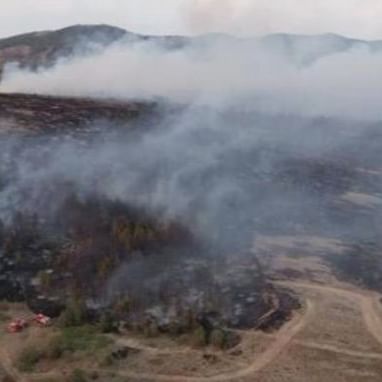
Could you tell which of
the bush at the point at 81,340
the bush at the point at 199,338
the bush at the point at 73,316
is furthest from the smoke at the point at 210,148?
the bush at the point at 81,340

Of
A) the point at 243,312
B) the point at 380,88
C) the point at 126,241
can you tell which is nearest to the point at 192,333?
the point at 243,312

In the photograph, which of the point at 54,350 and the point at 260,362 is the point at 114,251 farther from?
the point at 260,362

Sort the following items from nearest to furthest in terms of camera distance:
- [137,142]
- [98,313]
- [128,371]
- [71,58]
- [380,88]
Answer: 1. [128,371]
2. [98,313]
3. [137,142]
4. [380,88]
5. [71,58]

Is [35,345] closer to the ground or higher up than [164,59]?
closer to the ground

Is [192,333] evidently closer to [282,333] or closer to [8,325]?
[282,333]

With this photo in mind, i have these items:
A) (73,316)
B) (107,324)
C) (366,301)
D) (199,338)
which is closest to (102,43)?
(366,301)
